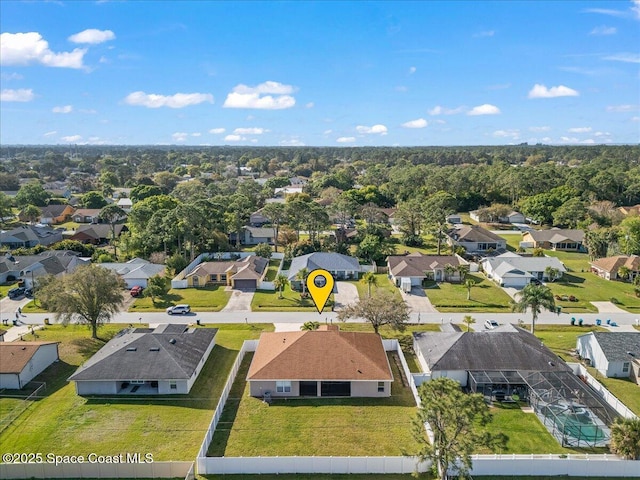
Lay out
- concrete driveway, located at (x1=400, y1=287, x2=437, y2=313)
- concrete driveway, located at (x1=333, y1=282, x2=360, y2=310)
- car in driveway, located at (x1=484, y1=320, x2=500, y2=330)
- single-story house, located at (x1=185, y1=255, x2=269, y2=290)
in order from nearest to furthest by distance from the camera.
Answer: car in driveway, located at (x1=484, y1=320, x2=500, y2=330), concrete driveway, located at (x1=400, y1=287, x2=437, y2=313), concrete driveway, located at (x1=333, y1=282, x2=360, y2=310), single-story house, located at (x1=185, y1=255, x2=269, y2=290)

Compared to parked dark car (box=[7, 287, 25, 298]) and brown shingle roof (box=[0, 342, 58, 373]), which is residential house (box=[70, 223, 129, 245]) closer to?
parked dark car (box=[7, 287, 25, 298])

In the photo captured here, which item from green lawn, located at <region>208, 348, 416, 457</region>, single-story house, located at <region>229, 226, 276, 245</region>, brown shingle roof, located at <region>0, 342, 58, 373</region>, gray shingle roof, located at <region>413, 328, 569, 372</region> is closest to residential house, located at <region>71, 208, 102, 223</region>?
single-story house, located at <region>229, 226, 276, 245</region>

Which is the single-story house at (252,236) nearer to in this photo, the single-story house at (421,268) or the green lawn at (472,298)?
the single-story house at (421,268)

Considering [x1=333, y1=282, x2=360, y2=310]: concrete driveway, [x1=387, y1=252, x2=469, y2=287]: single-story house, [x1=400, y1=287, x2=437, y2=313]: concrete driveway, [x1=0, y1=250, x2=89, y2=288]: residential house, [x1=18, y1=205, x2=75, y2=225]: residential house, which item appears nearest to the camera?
[x1=400, y1=287, x2=437, y2=313]: concrete driveway

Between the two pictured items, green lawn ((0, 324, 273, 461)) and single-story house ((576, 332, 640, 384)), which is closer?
green lawn ((0, 324, 273, 461))

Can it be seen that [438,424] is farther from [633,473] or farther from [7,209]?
[7,209]

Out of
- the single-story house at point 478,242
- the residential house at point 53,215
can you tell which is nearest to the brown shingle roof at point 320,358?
the single-story house at point 478,242

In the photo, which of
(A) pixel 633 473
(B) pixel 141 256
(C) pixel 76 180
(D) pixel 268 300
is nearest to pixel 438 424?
(A) pixel 633 473
